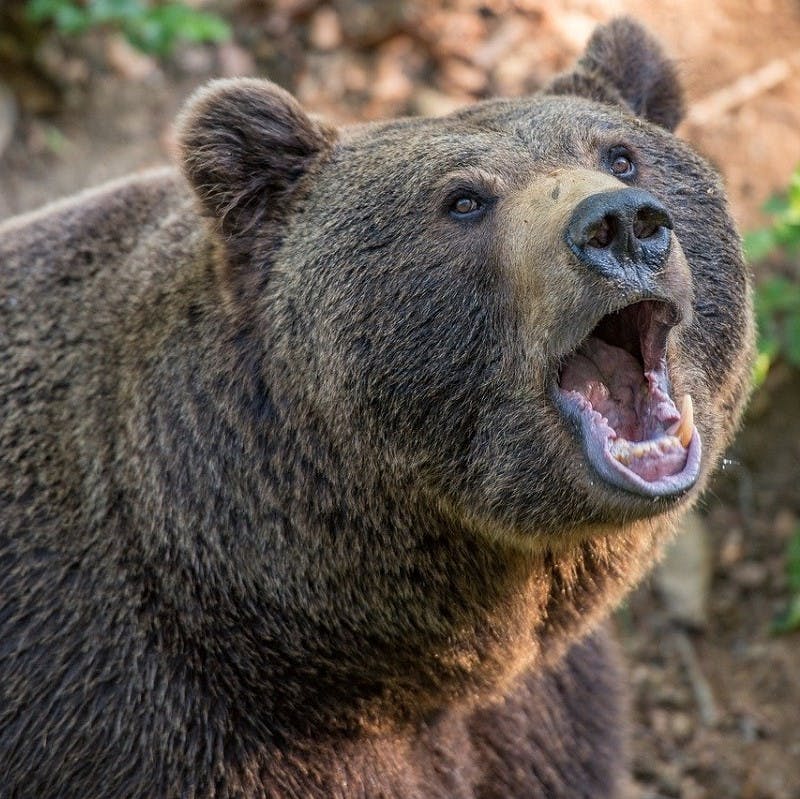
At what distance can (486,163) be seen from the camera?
12.9ft

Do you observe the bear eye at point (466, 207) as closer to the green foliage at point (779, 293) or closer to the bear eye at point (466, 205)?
the bear eye at point (466, 205)

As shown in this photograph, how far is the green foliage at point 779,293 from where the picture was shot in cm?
596

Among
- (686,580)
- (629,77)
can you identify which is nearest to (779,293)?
(686,580)

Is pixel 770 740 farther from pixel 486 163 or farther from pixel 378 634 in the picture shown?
pixel 486 163

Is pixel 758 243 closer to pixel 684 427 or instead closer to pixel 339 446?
pixel 684 427

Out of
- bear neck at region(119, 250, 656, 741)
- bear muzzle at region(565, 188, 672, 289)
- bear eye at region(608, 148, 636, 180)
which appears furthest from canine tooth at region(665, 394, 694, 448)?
bear eye at region(608, 148, 636, 180)

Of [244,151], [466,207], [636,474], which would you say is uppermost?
[466,207]

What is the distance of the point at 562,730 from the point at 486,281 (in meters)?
2.12

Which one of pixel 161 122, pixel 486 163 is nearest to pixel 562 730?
pixel 486 163

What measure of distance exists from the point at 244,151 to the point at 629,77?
1471 millimetres

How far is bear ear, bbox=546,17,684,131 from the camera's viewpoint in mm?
4680

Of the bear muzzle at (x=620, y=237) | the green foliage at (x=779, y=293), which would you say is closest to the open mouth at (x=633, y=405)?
the bear muzzle at (x=620, y=237)

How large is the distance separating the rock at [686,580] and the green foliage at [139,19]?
13.7 feet

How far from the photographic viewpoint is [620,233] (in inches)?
136
